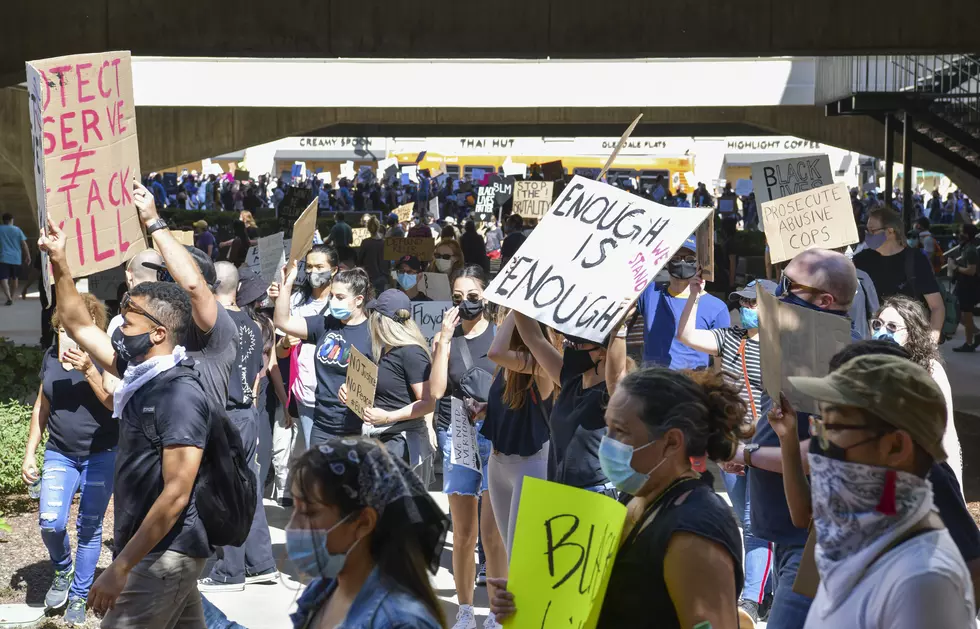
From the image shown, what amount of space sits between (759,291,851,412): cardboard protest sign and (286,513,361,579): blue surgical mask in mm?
1623

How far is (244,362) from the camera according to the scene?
7031 millimetres

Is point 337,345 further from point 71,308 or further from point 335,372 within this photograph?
point 71,308

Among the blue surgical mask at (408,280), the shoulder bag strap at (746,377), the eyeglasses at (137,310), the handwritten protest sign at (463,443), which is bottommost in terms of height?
the blue surgical mask at (408,280)

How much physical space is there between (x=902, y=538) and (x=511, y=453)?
10.7ft

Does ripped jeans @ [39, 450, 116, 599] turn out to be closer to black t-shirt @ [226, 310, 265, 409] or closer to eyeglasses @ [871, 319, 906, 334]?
black t-shirt @ [226, 310, 265, 409]

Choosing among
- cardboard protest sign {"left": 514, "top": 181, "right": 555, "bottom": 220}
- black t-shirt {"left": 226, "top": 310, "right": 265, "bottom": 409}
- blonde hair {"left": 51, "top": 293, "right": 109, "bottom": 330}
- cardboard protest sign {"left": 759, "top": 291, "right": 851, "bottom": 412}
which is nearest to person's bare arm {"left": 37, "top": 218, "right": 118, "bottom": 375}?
blonde hair {"left": 51, "top": 293, "right": 109, "bottom": 330}

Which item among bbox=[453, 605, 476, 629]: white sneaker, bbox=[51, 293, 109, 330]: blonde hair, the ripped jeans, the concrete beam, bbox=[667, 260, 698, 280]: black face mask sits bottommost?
bbox=[453, 605, 476, 629]: white sneaker

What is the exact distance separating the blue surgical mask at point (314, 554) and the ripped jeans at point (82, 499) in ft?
12.8

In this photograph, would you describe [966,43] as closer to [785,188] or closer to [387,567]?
[785,188]

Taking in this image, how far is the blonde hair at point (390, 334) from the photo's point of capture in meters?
7.10

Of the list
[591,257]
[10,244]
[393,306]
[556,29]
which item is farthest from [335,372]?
[10,244]

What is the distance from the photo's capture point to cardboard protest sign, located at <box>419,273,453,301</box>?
35.0 ft

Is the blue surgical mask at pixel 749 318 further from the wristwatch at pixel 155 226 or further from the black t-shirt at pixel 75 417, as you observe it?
the black t-shirt at pixel 75 417

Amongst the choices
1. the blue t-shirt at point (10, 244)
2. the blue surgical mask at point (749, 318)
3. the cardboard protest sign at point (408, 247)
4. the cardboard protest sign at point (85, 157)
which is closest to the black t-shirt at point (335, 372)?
the cardboard protest sign at point (85, 157)
